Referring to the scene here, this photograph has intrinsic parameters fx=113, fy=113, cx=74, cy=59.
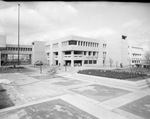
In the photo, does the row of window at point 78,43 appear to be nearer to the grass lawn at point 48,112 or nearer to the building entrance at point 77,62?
the building entrance at point 77,62

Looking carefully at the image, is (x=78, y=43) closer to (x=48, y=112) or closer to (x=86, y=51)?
(x=86, y=51)

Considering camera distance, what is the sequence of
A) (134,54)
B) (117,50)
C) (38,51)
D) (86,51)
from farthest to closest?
(134,54)
(38,51)
(117,50)
(86,51)

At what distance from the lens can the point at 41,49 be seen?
5722 centimetres

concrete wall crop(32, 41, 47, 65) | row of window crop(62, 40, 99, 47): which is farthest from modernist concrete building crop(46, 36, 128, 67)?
concrete wall crop(32, 41, 47, 65)

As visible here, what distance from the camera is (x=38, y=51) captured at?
185ft

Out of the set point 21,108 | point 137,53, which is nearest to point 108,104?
point 21,108

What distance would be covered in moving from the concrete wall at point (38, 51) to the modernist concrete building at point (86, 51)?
6.64m

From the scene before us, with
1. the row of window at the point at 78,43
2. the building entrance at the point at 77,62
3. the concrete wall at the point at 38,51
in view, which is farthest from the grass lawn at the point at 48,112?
the concrete wall at the point at 38,51

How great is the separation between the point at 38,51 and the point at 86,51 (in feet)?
88.5

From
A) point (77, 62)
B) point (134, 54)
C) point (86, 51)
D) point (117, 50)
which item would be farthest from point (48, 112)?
point (134, 54)

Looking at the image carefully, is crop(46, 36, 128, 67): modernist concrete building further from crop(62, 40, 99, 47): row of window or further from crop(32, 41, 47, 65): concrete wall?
crop(32, 41, 47, 65): concrete wall

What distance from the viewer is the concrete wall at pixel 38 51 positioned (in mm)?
55594

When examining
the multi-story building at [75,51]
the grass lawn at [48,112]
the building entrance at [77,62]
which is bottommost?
the grass lawn at [48,112]

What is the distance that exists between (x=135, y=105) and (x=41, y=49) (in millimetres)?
55209
